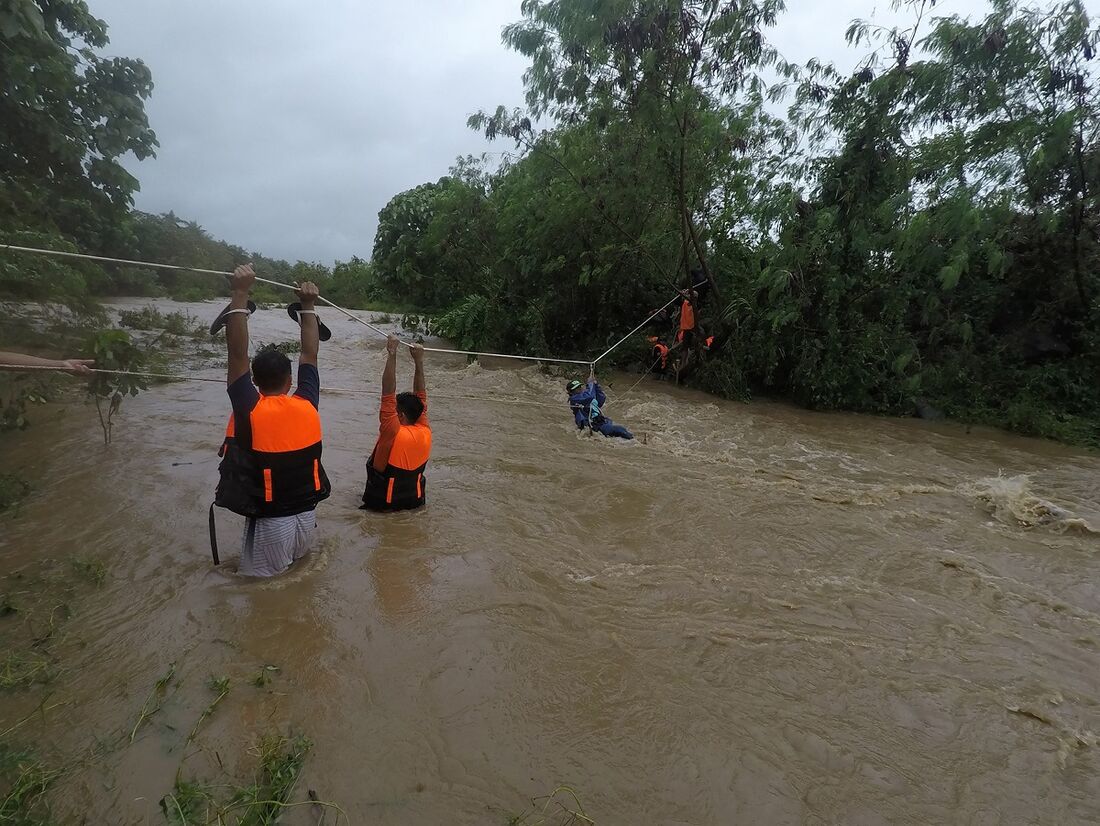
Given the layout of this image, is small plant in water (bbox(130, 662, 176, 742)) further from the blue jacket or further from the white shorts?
the blue jacket

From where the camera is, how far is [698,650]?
3.12m

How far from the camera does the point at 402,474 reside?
14.8ft

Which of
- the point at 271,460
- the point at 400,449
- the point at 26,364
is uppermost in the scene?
the point at 26,364

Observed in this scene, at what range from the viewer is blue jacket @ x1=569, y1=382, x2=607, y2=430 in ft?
23.7

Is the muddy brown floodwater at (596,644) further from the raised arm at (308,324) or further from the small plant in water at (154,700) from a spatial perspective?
the raised arm at (308,324)

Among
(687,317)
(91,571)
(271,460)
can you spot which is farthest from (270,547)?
(687,317)

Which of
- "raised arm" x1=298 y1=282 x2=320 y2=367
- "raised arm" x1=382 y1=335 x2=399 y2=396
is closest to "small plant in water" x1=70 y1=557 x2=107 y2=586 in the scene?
"raised arm" x1=298 y1=282 x2=320 y2=367

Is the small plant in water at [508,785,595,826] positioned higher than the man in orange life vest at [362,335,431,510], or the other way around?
the man in orange life vest at [362,335,431,510]

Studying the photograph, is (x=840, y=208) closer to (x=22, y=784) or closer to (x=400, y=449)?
(x=400, y=449)

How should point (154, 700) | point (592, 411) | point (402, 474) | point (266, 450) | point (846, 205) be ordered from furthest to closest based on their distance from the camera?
point (846, 205) → point (592, 411) → point (402, 474) → point (266, 450) → point (154, 700)

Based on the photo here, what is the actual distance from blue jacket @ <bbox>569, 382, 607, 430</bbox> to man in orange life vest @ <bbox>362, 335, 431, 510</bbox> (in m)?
2.93

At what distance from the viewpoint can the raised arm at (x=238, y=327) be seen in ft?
9.80

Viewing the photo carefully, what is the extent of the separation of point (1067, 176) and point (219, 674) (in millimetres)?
13442

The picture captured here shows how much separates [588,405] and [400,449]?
3245mm
